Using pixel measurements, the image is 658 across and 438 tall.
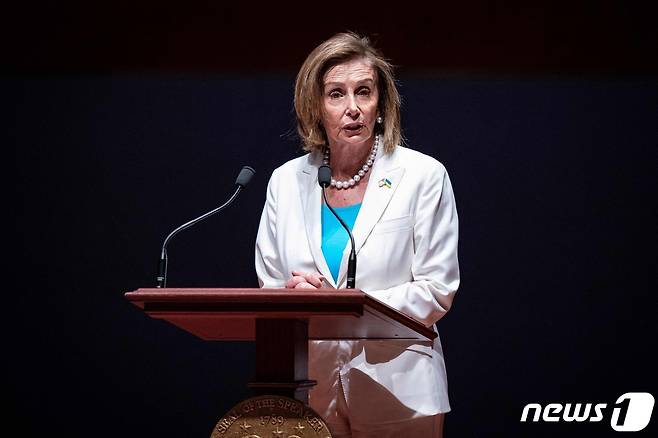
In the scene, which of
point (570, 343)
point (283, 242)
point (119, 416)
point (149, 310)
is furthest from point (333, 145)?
point (119, 416)

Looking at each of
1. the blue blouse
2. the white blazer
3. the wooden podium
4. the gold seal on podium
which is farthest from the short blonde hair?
the gold seal on podium

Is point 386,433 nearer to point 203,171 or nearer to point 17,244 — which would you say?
point 203,171

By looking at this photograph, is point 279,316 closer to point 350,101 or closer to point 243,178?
point 243,178

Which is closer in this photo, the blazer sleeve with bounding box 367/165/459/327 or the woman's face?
the blazer sleeve with bounding box 367/165/459/327

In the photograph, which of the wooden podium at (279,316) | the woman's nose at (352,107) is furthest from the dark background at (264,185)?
the wooden podium at (279,316)

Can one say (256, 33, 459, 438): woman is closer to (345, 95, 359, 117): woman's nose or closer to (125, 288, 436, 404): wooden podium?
(345, 95, 359, 117): woman's nose

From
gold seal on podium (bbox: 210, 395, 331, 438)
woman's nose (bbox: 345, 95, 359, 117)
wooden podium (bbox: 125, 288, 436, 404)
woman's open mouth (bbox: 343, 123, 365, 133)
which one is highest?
woman's nose (bbox: 345, 95, 359, 117)

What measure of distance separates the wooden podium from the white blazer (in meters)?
0.37

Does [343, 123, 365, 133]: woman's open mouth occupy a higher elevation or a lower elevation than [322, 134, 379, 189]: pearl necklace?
higher

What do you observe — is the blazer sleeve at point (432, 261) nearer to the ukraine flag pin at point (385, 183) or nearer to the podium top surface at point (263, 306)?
the ukraine flag pin at point (385, 183)

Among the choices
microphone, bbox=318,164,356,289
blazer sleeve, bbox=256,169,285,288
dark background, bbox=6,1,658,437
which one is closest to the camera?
microphone, bbox=318,164,356,289

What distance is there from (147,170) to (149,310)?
80.8 inches

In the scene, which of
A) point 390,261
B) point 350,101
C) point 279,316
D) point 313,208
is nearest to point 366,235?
point 390,261

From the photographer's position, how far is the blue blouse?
2539 mm
